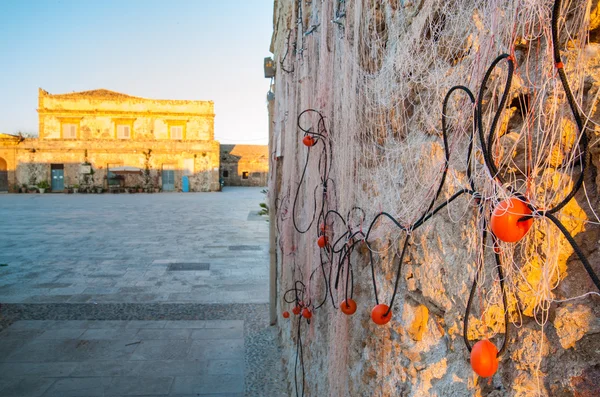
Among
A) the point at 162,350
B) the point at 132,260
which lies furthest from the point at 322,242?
the point at 132,260

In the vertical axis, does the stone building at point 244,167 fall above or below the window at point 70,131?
below

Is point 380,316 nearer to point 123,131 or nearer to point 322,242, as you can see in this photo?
point 322,242

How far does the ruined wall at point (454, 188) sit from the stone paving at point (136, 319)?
2137 millimetres

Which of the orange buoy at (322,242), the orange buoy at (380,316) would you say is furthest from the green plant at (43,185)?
the orange buoy at (380,316)

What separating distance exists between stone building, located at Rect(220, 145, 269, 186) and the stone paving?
114 ft

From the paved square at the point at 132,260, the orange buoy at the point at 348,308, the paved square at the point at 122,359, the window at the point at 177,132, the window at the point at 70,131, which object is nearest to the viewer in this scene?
the orange buoy at the point at 348,308

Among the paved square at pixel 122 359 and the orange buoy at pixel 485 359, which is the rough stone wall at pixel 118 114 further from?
the orange buoy at pixel 485 359

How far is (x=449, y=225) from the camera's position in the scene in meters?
1.12

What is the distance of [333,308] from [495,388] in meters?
1.16

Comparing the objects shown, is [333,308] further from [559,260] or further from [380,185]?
[559,260]

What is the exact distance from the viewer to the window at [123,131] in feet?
112

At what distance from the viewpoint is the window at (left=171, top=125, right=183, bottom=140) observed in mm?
35156

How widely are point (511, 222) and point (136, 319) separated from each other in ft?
16.9

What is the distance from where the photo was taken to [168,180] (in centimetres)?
3328
